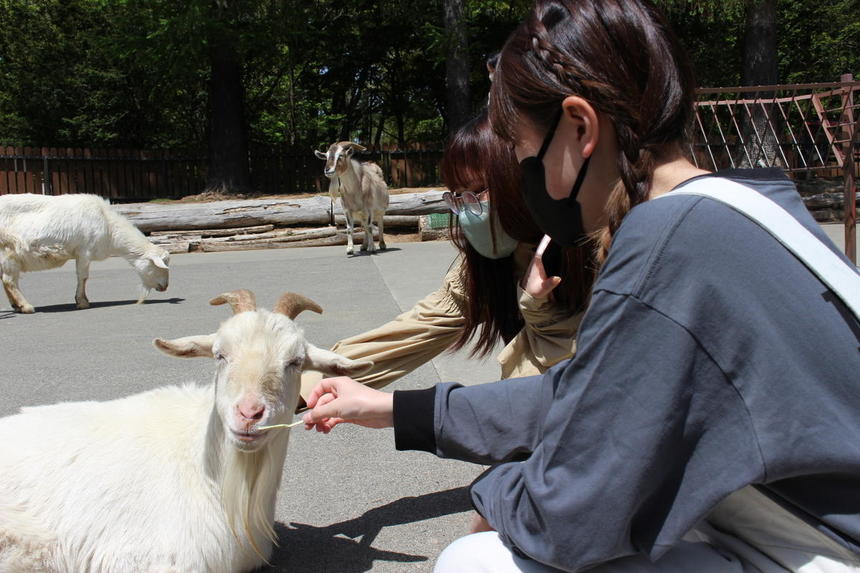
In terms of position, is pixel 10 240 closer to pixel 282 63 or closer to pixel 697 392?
pixel 697 392

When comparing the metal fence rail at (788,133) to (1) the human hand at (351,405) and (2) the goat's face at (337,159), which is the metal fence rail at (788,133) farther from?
(2) the goat's face at (337,159)

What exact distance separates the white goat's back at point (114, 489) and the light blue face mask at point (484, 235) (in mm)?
1344

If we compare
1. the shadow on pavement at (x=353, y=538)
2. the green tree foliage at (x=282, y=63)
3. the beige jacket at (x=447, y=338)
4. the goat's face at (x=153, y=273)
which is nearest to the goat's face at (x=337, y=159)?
the goat's face at (x=153, y=273)

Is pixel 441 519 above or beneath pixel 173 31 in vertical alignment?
beneath

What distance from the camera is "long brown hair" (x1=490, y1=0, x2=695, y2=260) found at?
5.17ft

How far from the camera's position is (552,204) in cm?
180

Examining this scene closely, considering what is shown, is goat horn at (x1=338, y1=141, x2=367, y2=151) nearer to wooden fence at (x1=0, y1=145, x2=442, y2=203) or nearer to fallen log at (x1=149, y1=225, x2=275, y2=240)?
fallen log at (x1=149, y1=225, x2=275, y2=240)

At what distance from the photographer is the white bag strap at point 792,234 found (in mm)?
1369

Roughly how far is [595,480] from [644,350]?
10.1 inches

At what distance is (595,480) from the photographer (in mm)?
1410

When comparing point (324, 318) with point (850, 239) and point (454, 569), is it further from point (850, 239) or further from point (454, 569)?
point (454, 569)

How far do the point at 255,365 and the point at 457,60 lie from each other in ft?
63.2

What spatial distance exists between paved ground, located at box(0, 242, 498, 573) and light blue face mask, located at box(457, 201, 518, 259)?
1310 mm

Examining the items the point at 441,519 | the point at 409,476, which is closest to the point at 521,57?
the point at 441,519
